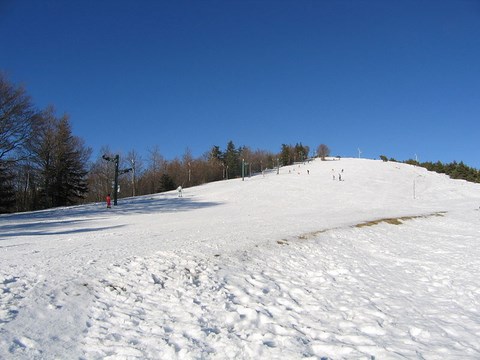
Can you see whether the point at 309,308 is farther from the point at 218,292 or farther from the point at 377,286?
the point at 377,286

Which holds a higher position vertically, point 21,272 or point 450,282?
point 21,272

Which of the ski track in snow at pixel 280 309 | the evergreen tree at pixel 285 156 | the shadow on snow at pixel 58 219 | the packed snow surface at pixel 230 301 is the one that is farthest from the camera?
the evergreen tree at pixel 285 156

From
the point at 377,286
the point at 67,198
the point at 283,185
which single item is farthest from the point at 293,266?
the point at 283,185

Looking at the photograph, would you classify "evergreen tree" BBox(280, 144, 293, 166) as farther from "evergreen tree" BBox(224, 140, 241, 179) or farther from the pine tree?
the pine tree

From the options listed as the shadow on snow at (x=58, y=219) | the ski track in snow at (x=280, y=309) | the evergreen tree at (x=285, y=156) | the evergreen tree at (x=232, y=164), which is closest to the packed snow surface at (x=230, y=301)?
the ski track in snow at (x=280, y=309)

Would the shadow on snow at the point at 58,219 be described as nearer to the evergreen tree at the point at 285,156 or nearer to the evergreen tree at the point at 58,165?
the evergreen tree at the point at 58,165

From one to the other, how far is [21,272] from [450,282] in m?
9.74

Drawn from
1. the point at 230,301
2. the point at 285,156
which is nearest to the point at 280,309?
the point at 230,301

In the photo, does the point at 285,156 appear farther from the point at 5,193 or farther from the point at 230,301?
the point at 230,301

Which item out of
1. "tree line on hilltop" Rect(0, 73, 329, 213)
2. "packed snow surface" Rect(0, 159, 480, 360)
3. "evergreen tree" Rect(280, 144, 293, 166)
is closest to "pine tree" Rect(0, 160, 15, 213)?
"tree line on hilltop" Rect(0, 73, 329, 213)

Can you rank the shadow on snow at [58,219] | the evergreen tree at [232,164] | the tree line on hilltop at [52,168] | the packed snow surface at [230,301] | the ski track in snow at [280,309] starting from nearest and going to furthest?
1. the packed snow surface at [230,301]
2. the ski track in snow at [280,309]
3. the shadow on snow at [58,219]
4. the tree line on hilltop at [52,168]
5. the evergreen tree at [232,164]

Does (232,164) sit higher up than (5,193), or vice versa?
(232,164)

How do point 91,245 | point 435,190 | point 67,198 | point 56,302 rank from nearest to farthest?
point 56,302
point 91,245
point 67,198
point 435,190

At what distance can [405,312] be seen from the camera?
20.6 ft
